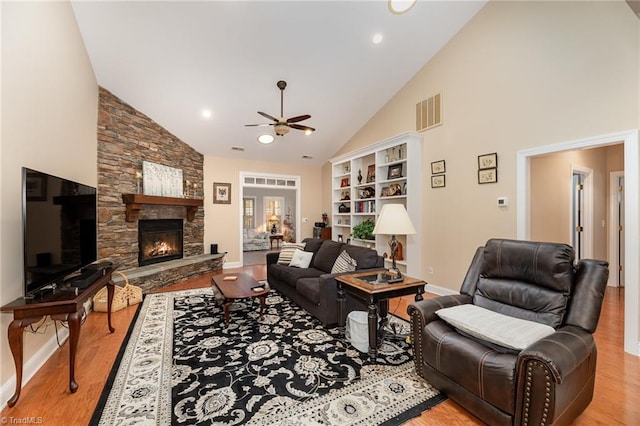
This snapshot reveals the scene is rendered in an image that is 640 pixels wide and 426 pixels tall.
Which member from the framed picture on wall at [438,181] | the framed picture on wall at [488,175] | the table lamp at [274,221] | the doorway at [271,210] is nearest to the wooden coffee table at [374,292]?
the framed picture on wall at [488,175]

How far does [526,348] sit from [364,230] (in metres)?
4.45

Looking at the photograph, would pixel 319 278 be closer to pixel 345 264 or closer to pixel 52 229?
pixel 345 264

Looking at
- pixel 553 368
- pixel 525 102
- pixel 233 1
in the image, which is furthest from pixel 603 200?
pixel 233 1

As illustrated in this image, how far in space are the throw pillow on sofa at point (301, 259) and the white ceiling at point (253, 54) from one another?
9.47ft

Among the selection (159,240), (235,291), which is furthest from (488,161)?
(159,240)

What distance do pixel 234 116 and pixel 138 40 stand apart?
2.01 m

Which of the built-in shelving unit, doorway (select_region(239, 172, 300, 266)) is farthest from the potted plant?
doorway (select_region(239, 172, 300, 266))

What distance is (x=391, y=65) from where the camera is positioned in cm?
468

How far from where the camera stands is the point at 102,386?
2123 millimetres

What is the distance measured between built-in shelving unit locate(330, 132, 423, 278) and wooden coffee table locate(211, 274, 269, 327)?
2.78 metres

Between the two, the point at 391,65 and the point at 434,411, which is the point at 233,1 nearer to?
the point at 391,65

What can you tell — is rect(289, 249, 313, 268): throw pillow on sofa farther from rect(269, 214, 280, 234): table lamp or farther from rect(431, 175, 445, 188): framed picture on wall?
rect(269, 214, 280, 234): table lamp

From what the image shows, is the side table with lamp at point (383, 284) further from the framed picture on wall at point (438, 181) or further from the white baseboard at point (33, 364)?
the white baseboard at point (33, 364)

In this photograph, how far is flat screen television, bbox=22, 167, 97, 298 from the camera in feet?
6.40
